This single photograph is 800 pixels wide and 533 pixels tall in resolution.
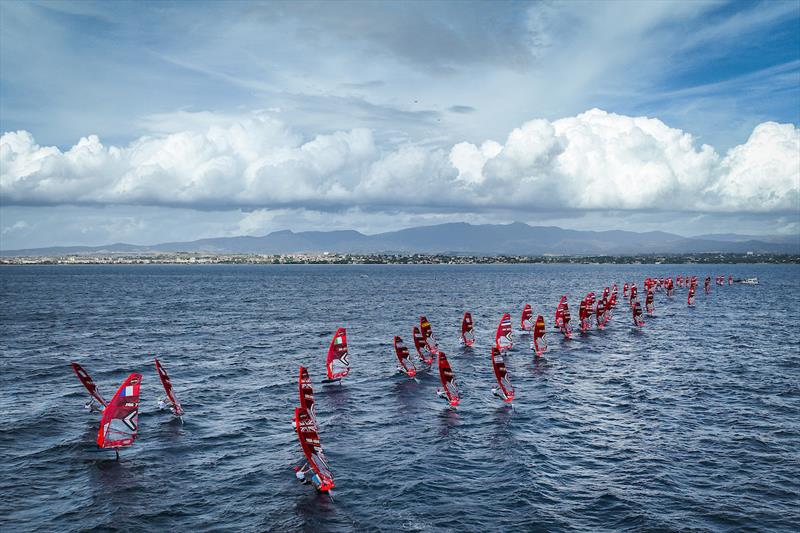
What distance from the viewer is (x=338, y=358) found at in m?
45.1

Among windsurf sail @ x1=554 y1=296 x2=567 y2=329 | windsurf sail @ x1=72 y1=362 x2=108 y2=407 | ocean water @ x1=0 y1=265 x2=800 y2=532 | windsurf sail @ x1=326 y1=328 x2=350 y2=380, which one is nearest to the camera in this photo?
ocean water @ x1=0 y1=265 x2=800 y2=532

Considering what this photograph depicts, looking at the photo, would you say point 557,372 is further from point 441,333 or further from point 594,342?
point 441,333

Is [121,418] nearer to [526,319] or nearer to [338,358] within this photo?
[338,358]

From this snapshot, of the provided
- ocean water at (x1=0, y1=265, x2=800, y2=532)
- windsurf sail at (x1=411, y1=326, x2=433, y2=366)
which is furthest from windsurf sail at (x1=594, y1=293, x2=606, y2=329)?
windsurf sail at (x1=411, y1=326, x2=433, y2=366)

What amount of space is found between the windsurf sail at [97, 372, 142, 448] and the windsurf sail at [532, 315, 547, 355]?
3896cm

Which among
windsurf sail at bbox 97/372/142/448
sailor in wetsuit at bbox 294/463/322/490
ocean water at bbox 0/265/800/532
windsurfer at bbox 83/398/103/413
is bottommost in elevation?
ocean water at bbox 0/265/800/532

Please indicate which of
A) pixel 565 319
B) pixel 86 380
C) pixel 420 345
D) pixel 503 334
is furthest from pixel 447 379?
pixel 565 319

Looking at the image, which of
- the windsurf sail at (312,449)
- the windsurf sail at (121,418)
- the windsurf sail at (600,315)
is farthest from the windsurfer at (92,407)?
the windsurf sail at (600,315)

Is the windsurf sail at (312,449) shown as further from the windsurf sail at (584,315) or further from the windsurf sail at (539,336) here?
the windsurf sail at (584,315)

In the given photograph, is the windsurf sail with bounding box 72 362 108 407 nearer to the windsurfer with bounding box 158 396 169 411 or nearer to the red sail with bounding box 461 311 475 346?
the windsurfer with bounding box 158 396 169 411

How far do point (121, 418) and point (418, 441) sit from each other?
15402 millimetres

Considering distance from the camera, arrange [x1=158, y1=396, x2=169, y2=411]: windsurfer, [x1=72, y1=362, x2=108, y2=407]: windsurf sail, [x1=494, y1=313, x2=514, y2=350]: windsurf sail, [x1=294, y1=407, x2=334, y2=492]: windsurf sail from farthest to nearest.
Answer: [x1=494, y1=313, x2=514, y2=350]: windsurf sail
[x1=158, y1=396, x2=169, y2=411]: windsurfer
[x1=72, y1=362, x2=108, y2=407]: windsurf sail
[x1=294, y1=407, x2=334, y2=492]: windsurf sail

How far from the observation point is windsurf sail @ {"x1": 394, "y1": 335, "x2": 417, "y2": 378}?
156 ft

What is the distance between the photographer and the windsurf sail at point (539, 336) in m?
57.3
